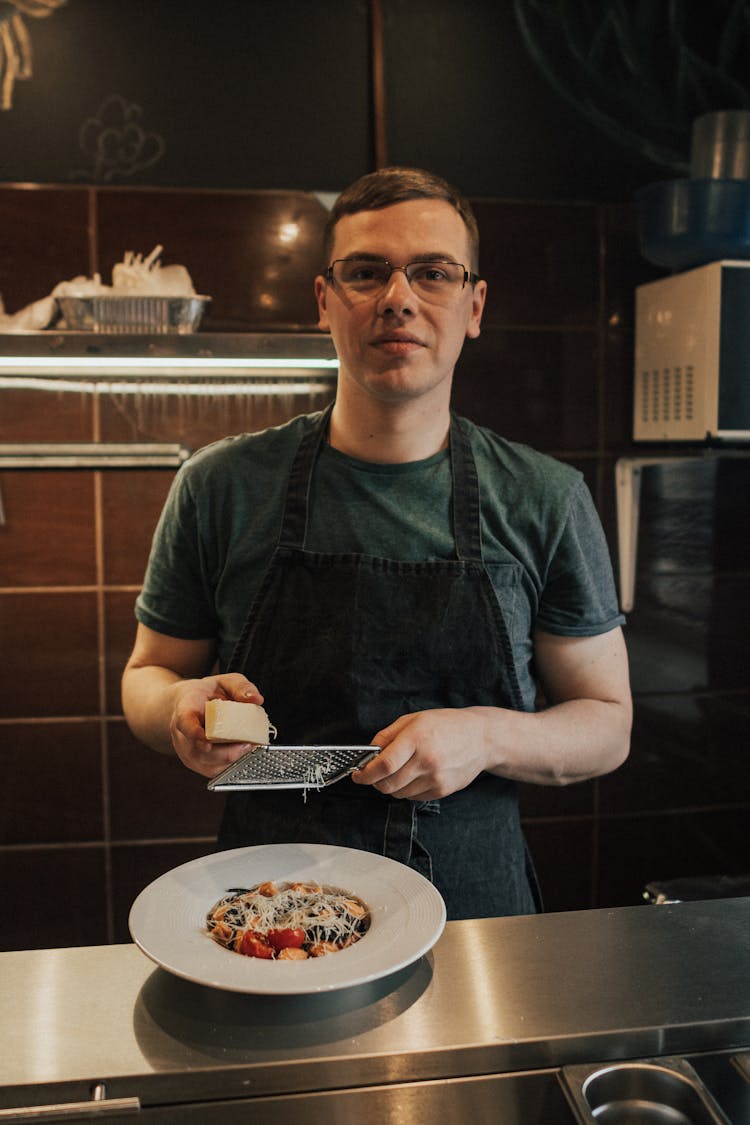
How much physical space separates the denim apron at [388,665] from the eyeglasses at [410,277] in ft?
1.09

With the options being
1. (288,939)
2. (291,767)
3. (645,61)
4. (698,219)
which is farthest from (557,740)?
(645,61)

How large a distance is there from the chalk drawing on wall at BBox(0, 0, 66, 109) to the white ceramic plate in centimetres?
223

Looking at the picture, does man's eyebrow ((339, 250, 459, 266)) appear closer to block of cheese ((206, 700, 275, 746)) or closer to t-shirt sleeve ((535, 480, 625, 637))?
t-shirt sleeve ((535, 480, 625, 637))

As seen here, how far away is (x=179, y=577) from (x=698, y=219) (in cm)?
157

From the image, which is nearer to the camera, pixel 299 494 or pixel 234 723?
pixel 234 723

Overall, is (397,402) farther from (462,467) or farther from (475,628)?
(475,628)

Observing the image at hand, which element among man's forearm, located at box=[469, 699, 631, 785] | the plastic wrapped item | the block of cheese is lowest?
the plastic wrapped item

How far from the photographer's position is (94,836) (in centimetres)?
276

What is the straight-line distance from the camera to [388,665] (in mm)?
1628

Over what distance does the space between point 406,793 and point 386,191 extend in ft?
3.03

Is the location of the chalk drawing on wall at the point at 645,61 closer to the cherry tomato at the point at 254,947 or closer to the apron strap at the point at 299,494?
the apron strap at the point at 299,494

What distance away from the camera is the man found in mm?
1579

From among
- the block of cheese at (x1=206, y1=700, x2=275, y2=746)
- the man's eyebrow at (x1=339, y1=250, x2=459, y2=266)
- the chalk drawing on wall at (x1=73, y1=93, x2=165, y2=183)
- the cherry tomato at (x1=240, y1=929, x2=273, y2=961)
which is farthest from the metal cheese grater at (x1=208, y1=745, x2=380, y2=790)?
the chalk drawing on wall at (x1=73, y1=93, x2=165, y2=183)

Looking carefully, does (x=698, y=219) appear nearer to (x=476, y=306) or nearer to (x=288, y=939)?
(x=476, y=306)
